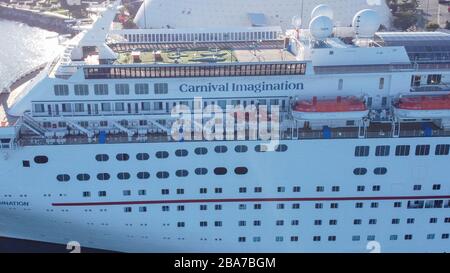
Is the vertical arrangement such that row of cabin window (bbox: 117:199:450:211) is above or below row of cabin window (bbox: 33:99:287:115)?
below

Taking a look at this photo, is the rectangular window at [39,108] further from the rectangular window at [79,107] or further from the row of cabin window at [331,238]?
the row of cabin window at [331,238]

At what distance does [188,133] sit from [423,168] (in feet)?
23.4

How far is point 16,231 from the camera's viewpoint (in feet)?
52.4

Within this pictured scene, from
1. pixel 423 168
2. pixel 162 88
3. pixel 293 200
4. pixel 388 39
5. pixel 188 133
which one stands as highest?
pixel 388 39

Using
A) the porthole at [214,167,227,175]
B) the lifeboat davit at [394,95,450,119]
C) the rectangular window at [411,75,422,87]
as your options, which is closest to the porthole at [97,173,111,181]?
the porthole at [214,167,227,175]

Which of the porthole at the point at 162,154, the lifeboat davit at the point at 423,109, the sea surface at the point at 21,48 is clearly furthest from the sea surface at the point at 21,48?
the lifeboat davit at the point at 423,109

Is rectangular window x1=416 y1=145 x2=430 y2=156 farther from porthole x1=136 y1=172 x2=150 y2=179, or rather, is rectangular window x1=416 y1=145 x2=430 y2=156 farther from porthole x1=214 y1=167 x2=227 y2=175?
porthole x1=136 y1=172 x2=150 y2=179

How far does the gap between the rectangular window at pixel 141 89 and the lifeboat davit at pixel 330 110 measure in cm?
448

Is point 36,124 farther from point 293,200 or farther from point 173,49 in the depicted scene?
point 293,200

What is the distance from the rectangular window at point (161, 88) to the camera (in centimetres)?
1530

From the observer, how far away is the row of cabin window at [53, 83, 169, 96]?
15234mm

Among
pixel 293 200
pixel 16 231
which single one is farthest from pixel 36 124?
pixel 293 200

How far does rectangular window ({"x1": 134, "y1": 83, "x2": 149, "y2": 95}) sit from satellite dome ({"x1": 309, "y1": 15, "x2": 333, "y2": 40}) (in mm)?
5817

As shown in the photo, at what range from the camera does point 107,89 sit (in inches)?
Answer: 602
